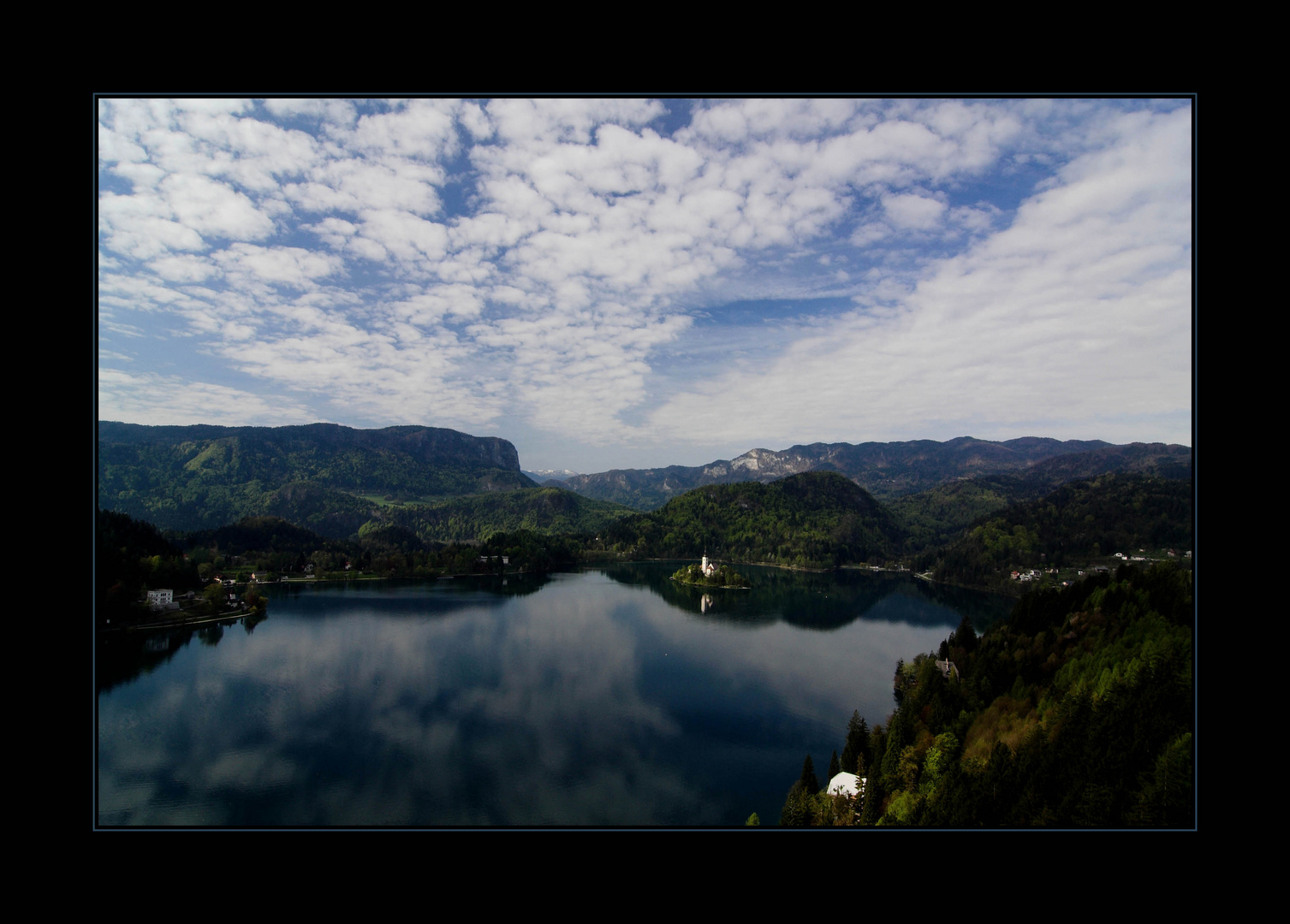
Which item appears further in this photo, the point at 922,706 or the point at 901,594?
the point at 901,594

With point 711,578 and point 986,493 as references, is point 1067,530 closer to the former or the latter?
point 711,578

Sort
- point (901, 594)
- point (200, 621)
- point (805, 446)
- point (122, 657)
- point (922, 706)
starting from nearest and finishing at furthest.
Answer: point (922, 706) < point (122, 657) < point (200, 621) < point (901, 594) < point (805, 446)

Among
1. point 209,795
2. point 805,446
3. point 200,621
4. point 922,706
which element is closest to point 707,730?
point 922,706

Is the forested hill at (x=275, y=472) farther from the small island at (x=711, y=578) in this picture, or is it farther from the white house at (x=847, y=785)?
the white house at (x=847, y=785)

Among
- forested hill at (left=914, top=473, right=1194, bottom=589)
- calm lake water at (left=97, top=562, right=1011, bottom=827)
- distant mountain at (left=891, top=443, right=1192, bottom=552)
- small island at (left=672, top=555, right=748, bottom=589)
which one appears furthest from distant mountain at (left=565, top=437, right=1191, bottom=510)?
calm lake water at (left=97, top=562, right=1011, bottom=827)

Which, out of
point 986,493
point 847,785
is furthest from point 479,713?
point 986,493
